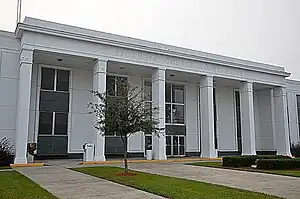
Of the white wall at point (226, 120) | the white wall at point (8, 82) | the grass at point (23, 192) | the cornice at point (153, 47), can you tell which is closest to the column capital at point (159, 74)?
the cornice at point (153, 47)

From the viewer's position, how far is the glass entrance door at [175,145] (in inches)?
1275

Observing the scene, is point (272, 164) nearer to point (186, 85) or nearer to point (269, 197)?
point (269, 197)

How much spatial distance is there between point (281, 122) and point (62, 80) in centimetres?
2345

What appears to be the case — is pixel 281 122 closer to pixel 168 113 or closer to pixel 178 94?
pixel 178 94

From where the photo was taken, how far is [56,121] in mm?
27109

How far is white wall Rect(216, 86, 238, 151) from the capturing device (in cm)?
3588

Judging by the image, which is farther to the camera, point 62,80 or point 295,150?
point 295,150

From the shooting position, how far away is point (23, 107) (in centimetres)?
2173

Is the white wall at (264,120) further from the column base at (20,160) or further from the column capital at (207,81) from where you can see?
the column base at (20,160)

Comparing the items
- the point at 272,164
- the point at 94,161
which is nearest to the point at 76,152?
the point at 94,161

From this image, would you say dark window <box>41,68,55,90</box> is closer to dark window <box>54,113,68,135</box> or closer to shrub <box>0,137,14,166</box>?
dark window <box>54,113,68,135</box>

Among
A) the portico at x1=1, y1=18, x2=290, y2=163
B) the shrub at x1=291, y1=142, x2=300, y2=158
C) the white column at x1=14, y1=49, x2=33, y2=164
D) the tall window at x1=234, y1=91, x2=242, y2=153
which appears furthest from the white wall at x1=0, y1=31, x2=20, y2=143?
→ the shrub at x1=291, y1=142, x2=300, y2=158

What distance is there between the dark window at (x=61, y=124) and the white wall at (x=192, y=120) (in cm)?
1267

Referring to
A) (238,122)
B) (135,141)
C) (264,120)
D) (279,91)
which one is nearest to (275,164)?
(135,141)
